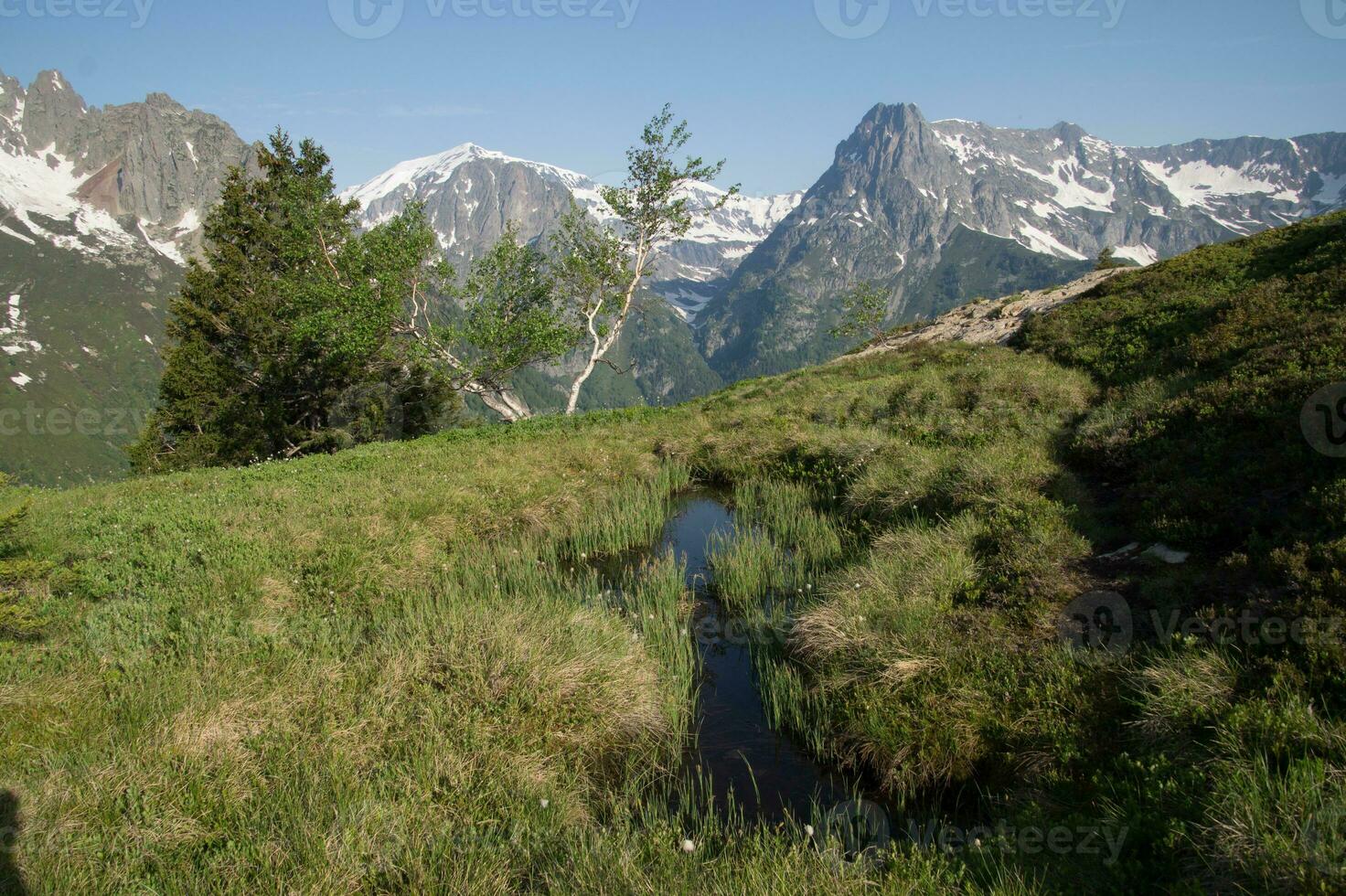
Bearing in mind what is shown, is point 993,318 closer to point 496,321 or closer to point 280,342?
point 496,321

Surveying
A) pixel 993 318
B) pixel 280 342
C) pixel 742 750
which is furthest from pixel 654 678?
pixel 280 342

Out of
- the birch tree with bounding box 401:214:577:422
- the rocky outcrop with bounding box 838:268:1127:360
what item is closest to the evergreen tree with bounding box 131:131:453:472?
the birch tree with bounding box 401:214:577:422

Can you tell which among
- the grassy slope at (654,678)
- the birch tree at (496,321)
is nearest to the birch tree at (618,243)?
the birch tree at (496,321)

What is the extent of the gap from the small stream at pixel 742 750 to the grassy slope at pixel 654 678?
1.38 ft

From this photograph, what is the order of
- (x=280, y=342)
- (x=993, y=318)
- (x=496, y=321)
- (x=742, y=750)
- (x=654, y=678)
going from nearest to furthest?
(x=742, y=750), (x=654, y=678), (x=496, y=321), (x=993, y=318), (x=280, y=342)

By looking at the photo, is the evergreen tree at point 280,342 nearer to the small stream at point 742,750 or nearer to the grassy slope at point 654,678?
the grassy slope at point 654,678

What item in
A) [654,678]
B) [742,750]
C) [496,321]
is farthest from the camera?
[496,321]

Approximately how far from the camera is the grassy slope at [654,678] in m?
4.93

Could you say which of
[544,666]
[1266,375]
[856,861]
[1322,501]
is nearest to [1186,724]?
[856,861]

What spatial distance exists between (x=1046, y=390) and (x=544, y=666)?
16.2 meters

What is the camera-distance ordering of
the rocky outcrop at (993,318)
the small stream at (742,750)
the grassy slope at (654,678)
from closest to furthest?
1. the grassy slope at (654,678)
2. the small stream at (742,750)
3. the rocky outcrop at (993,318)

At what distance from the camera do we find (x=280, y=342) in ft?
109

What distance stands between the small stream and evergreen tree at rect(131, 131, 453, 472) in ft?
72.9

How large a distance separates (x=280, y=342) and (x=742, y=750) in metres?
35.0
